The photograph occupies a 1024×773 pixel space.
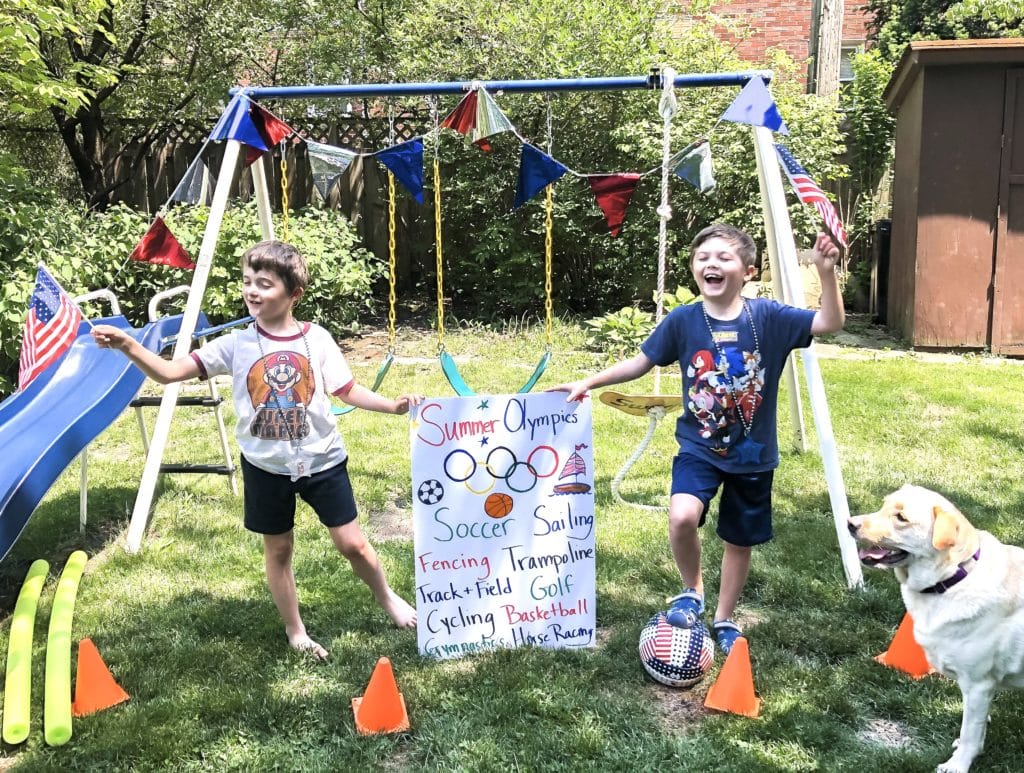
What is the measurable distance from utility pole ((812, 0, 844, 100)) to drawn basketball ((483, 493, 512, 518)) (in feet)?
35.7

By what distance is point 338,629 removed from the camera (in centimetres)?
357

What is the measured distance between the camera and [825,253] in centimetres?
288

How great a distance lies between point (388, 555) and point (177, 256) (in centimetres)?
205

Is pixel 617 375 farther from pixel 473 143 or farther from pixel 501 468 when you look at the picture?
pixel 473 143

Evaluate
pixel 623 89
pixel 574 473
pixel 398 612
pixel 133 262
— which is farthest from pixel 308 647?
pixel 133 262

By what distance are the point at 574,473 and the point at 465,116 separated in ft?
6.91

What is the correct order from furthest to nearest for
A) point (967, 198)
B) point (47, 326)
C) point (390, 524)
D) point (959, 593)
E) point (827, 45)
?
point (827, 45) < point (967, 198) < point (390, 524) < point (47, 326) < point (959, 593)

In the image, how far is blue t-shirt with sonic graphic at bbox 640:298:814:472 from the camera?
3158 mm

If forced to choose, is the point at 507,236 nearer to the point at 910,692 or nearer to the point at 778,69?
the point at 778,69

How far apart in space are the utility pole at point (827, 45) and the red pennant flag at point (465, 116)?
940cm

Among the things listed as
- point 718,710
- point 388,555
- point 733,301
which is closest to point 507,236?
point 388,555

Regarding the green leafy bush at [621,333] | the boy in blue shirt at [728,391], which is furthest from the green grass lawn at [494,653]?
the green leafy bush at [621,333]

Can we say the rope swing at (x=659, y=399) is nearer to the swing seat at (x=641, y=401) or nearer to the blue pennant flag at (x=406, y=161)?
the swing seat at (x=641, y=401)

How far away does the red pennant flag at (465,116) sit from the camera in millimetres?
4512
